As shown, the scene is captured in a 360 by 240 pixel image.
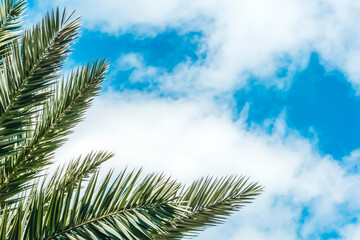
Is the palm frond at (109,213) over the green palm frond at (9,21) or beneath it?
beneath

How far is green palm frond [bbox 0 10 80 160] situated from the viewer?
297 cm

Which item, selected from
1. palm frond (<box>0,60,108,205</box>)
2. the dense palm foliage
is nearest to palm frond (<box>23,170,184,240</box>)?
the dense palm foliage

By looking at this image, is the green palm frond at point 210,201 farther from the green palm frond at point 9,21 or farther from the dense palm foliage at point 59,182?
the green palm frond at point 9,21

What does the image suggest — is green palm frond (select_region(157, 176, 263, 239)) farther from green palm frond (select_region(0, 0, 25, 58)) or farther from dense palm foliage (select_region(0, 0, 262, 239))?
green palm frond (select_region(0, 0, 25, 58))

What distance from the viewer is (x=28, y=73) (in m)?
3.24

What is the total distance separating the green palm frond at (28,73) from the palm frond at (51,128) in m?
0.22

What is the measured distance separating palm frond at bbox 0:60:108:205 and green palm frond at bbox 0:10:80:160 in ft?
0.71

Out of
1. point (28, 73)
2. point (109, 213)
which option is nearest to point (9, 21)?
point (28, 73)

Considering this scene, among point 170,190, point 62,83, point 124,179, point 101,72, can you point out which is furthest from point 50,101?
point 170,190

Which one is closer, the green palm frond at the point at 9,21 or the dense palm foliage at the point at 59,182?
the dense palm foliage at the point at 59,182

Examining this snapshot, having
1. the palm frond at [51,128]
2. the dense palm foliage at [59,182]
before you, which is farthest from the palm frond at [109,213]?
the palm frond at [51,128]

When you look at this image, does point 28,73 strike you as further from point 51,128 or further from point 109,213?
point 109,213

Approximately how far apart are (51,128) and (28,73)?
625mm

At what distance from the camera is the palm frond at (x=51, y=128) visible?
3.39m
